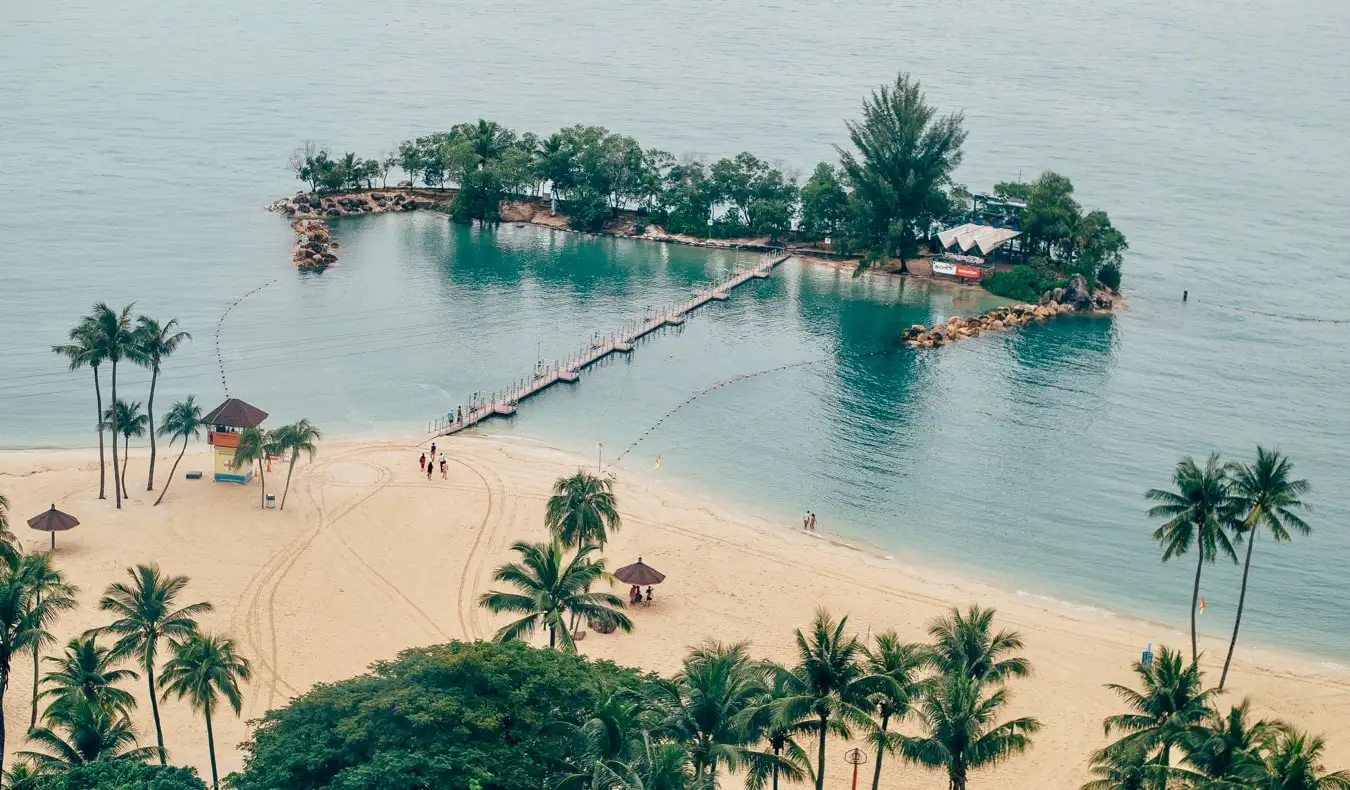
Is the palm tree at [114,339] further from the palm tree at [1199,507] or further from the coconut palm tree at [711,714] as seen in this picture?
the palm tree at [1199,507]

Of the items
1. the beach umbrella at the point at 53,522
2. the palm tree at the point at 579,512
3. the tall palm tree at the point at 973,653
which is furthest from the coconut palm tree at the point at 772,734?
the beach umbrella at the point at 53,522

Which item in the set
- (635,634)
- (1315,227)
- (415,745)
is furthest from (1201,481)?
(1315,227)

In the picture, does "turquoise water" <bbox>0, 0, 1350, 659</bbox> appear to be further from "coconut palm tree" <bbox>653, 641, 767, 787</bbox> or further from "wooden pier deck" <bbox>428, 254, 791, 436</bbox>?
"coconut palm tree" <bbox>653, 641, 767, 787</bbox>

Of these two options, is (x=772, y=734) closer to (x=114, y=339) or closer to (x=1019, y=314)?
(x=114, y=339)

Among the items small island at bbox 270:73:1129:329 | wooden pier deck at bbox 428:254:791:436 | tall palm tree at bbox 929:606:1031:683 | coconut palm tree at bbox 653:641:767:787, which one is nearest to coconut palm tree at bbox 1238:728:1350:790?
tall palm tree at bbox 929:606:1031:683

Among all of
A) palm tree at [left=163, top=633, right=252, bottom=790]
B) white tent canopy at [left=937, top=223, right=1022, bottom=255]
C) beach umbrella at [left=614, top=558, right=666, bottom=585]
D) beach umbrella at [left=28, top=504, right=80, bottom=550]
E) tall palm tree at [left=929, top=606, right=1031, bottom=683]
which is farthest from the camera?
white tent canopy at [left=937, top=223, right=1022, bottom=255]
